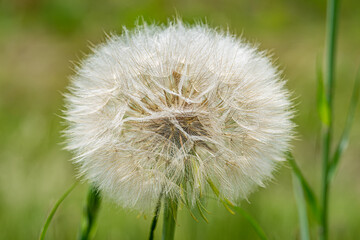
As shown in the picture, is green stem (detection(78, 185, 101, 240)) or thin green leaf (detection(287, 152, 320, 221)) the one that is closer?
green stem (detection(78, 185, 101, 240))

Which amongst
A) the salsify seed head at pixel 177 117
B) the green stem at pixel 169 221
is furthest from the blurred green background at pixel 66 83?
the green stem at pixel 169 221

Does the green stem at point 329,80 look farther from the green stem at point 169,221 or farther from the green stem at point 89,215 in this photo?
the green stem at point 89,215

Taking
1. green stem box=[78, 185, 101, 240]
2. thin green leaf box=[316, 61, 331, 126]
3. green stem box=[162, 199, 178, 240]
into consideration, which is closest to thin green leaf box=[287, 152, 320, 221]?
thin green leaf box=[316, 61, 331, 126]

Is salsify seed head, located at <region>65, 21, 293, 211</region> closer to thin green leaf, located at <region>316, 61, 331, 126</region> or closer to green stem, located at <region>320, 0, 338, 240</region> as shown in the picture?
thin green leaf, located at <region>316, 61, 331, 126</region>

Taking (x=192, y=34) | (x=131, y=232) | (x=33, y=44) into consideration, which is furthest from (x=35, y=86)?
(x=192, y=34)

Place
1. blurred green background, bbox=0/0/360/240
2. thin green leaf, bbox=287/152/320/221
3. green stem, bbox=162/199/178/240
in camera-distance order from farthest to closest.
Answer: blurred green background, bbox=0/0/360/240
thin green leaf, bbox=287/152/320/221
green stem, bbox=162/199/178/240

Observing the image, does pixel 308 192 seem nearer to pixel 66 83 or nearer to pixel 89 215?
pixel 89 215

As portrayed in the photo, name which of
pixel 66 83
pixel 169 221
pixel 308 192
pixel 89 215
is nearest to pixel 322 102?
pixel 308 192
